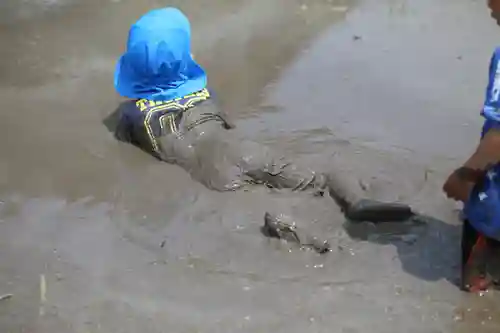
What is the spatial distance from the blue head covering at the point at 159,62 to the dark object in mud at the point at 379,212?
4.40 feet

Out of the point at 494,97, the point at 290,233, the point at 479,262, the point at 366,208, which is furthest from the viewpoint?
the point at 366,208

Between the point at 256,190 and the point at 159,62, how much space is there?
936mm

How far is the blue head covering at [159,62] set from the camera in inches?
157

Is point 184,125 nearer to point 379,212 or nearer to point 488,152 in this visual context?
point 379,212

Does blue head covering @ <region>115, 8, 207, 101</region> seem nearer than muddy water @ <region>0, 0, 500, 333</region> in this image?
No

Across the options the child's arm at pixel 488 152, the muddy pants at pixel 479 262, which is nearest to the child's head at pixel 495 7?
the child's arm at pixel 488 152

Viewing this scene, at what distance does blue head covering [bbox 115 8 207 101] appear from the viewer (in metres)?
3.98

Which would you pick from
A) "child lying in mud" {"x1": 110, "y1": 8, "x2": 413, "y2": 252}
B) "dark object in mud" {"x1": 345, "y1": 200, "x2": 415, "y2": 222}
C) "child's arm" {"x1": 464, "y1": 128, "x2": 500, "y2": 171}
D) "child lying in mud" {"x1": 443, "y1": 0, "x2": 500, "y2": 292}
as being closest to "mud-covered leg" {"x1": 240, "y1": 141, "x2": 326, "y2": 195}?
"child lying in mud" {"x1": 110, "y1": 8, "x2": 413, "y2": 252}

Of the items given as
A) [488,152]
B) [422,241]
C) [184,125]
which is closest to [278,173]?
[184,125]

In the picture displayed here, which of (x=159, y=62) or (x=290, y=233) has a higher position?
(x=159, y=62)

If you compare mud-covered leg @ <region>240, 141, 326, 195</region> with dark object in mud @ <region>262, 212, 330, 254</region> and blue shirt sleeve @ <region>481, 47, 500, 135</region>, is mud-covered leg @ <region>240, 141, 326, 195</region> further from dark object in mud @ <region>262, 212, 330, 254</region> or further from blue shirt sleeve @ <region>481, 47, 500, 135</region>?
blue shirt sleeve @ <region>481, 47, 500, 135</region>

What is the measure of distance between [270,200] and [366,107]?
1.21m

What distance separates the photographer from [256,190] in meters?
3.68

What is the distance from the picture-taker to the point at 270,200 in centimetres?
360
